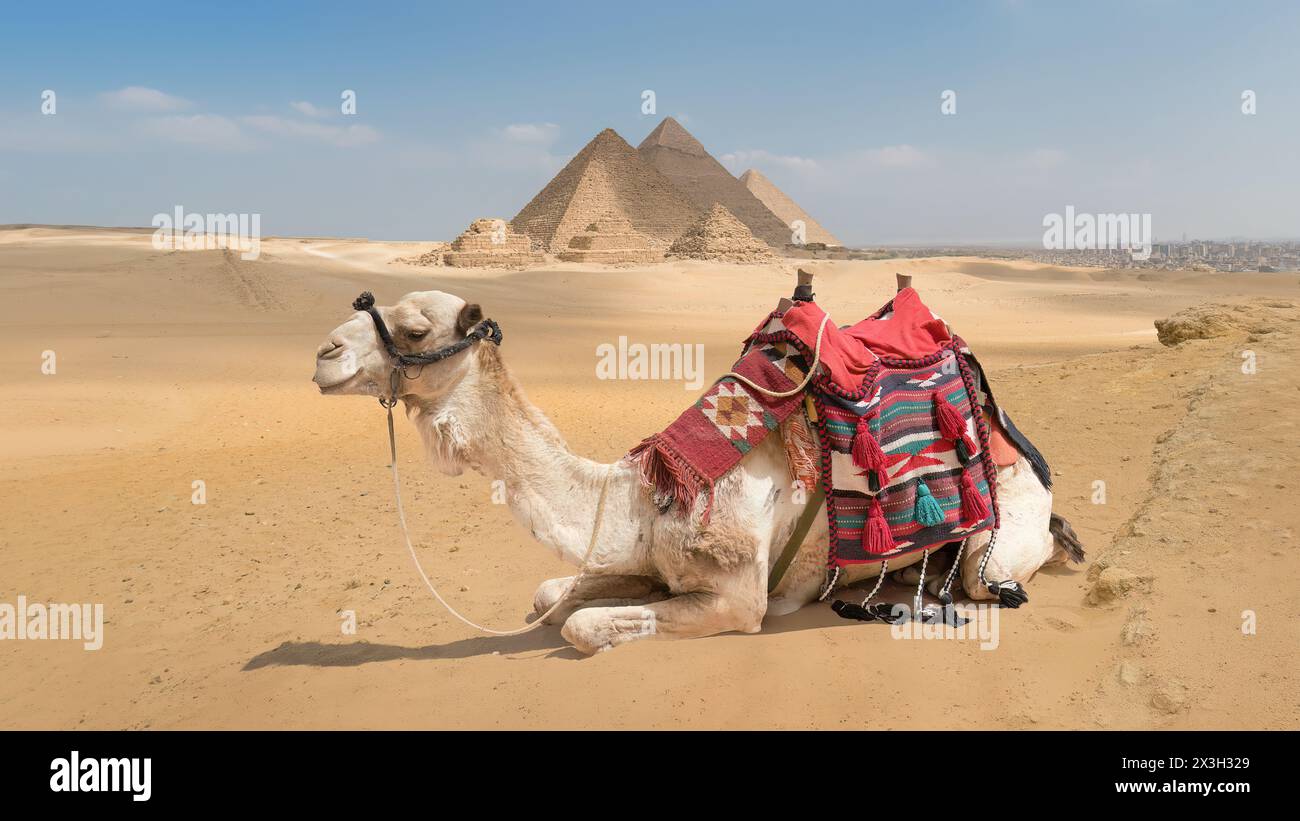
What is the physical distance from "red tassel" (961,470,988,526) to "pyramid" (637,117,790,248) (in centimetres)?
12066

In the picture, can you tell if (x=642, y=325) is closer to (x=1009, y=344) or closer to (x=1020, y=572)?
(x=1009, y=344)

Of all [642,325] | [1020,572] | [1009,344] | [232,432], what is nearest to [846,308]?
[642,325]

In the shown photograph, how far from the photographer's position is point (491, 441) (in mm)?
3549

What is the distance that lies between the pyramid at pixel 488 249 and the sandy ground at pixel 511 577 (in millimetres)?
45086

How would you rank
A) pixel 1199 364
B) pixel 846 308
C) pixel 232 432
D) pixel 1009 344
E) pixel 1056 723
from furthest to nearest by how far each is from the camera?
pixel 846 308 < pixel 1009 344 < pixel 232 432 < pixel 1199 364 < pixel 1056 723

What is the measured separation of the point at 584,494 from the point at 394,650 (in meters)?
1.36

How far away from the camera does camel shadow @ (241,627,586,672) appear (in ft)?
12.8

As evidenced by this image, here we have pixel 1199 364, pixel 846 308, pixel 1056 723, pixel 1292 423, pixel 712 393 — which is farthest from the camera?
pixel 846 308

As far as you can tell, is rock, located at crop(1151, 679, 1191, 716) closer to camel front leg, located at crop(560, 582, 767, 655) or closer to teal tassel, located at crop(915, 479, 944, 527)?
teal tassel, located at crop(915, 479, 944, 527)

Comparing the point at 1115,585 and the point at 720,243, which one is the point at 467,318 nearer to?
the point at 1115,585

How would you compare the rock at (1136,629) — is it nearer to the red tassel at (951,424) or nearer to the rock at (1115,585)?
the rock at (1115,585)

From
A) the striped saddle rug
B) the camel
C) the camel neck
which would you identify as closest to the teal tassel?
the striped saddle rug

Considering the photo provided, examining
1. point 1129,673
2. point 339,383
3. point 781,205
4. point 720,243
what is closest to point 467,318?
point 339,383

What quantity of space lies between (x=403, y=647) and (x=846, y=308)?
31424 mm
